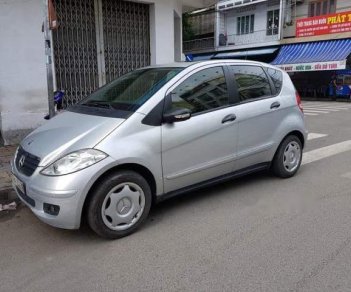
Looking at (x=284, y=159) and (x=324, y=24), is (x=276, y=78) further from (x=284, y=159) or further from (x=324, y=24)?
(x=324, y=24)

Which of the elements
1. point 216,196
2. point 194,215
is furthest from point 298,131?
point 194,215

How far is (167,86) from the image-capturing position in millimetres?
3904

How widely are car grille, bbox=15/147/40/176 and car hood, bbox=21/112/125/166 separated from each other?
0.04 m

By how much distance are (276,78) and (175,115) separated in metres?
2.03

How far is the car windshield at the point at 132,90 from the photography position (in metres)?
3.89

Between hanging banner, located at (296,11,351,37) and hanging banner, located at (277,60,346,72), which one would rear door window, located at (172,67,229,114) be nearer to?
hanging banner, located at (277,60,346,72)

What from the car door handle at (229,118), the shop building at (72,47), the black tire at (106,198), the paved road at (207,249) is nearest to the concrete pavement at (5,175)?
the paved road at (207,249)

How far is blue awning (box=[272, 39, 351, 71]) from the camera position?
2083cm

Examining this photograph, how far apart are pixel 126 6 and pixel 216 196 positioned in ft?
19.0

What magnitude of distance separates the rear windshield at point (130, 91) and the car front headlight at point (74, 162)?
603 millimetres

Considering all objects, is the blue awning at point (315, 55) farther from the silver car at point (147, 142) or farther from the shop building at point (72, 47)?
the silver car at point (147, 142)

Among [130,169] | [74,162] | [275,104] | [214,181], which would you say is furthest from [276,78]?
[74,162]

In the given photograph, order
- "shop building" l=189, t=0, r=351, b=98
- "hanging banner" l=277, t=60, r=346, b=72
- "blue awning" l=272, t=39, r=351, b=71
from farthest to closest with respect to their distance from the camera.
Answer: "shop building" l=189, t=0, r=351, b=98 → "blue awning" l=272, t=39, r=351, b=71 → "hanging banner" l=277, t=60, r=346, b=72

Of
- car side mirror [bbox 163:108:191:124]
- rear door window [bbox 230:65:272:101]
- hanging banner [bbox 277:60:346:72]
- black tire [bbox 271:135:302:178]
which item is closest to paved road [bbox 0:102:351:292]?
black tire [bbox 271:135:302:178]
